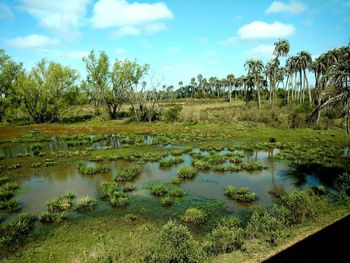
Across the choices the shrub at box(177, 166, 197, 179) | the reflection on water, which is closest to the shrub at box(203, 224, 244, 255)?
the reflection on water

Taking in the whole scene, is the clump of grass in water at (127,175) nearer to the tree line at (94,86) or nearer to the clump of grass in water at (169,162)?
the clump of grass in water at (169,162)

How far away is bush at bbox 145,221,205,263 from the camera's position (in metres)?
7.27

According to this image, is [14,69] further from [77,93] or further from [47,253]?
[47,253]

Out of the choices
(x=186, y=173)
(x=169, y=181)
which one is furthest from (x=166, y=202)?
(x=186, y=173)

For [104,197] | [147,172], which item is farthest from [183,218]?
[147,172]

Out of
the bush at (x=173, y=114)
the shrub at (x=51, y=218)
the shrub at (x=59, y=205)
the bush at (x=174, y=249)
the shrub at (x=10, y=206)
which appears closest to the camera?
the bush at (x=174, y=249)

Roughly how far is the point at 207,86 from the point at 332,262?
472 ft

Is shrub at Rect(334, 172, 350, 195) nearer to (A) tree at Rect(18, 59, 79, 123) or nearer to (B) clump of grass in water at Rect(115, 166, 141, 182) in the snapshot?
(B) clump of grass in water at Rect(115, 166, 141, 182)

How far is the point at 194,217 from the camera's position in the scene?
11352 mm

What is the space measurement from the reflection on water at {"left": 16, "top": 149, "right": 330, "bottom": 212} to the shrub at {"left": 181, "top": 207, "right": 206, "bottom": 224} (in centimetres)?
214

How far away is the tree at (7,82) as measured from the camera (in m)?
51.4

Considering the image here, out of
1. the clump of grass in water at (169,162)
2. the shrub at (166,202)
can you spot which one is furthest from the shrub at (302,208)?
the clump of grass in water at (169,162)

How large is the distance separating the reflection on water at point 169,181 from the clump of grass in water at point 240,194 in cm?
37

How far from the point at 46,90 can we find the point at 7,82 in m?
7.79
